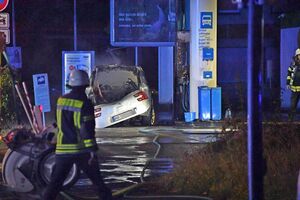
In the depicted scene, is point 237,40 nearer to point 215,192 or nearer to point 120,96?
point 120,96

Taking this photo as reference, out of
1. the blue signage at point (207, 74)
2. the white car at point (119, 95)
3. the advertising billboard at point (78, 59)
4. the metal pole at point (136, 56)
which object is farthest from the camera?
the metal pole at point (136, 56)

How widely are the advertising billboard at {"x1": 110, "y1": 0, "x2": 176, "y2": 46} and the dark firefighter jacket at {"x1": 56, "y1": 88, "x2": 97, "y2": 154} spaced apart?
11.0 m

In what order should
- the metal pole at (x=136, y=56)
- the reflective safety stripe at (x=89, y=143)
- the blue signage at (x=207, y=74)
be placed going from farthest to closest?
the metal pole at (x=136, y=56) < the blue signage at (x=207, y=74) < the reflective safety stripe at (x=89, y=143)

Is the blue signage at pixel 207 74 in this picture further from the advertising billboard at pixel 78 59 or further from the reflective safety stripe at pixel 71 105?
the reflective safety stripe at pixel 71 105

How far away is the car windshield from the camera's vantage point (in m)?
18.5

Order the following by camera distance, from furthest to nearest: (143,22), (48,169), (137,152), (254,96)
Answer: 1. (143,22)
2. (137,152)
3. (48,169)
4. (254,96)

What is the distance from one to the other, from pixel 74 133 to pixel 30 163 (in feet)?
4.75

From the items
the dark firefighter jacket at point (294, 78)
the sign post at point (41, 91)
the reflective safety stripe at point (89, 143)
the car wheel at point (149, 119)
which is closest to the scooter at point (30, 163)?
the reflective safety stripe at point (89, 143)

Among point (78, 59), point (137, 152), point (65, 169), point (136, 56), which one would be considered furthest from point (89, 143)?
point (136, 56)

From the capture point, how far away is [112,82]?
62.5 ft

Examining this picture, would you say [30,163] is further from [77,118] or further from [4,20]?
[4,20]

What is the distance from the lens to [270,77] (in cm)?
2589

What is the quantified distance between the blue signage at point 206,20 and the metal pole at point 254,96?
13.6 metres

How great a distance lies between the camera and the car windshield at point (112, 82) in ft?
60.8
